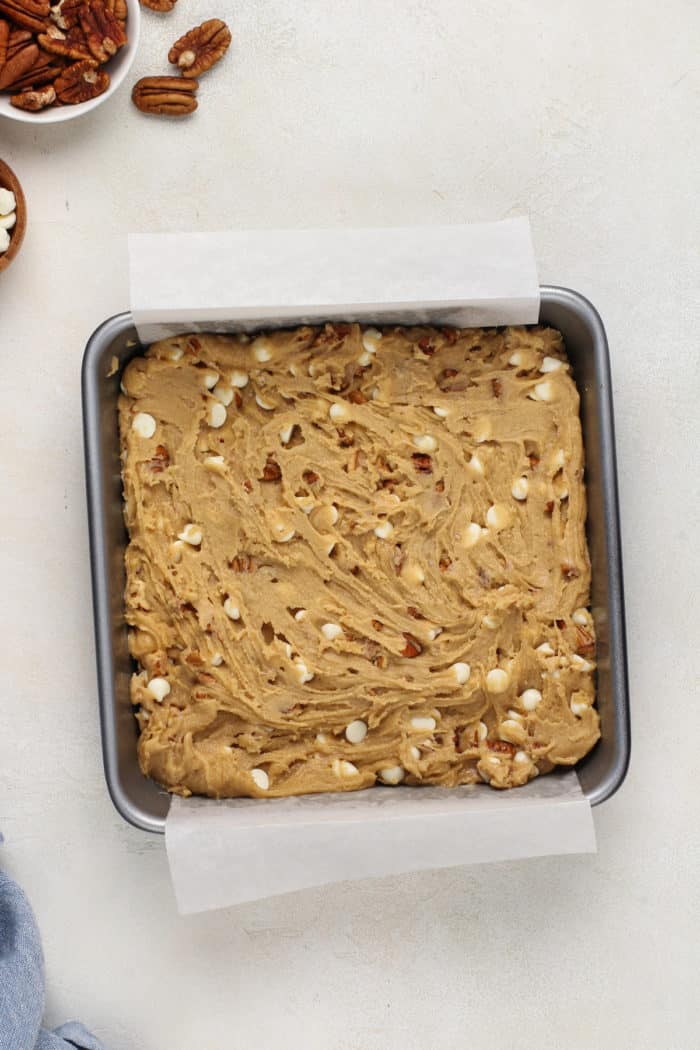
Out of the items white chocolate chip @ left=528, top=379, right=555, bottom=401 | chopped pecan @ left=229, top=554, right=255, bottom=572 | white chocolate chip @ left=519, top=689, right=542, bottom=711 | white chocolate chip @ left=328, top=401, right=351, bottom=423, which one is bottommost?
white chocolate chip @ left=519, top=689, right=542, bottom=711

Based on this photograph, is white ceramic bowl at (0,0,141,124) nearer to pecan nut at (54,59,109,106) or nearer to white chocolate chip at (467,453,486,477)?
pecan nut at (54,59,109,106)

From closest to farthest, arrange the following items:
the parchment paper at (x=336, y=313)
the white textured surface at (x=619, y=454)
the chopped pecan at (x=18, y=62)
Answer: the parchment paper at (x=336, y=313), the chopped pecan at (x=18, y=62), the white textured surface at (x=619, y=454)

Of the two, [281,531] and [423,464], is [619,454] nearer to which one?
[423,464]

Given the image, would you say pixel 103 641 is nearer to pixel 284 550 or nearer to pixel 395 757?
pixel 284 550

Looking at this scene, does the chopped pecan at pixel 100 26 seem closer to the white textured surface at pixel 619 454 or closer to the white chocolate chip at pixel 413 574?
the white textured surface at pixel 619 454

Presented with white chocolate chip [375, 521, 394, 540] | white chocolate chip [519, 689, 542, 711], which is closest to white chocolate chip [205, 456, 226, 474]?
white chocolate chip [375, 521, 394, 540]

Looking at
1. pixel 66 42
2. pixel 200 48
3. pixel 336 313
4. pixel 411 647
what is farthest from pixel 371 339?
pixel 66 42

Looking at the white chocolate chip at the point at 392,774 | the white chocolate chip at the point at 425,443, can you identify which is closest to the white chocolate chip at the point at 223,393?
the white chocolate chip at the point at 425,443
